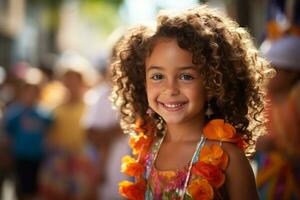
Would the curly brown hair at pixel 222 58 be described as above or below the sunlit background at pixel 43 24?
above

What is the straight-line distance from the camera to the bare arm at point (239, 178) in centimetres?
331

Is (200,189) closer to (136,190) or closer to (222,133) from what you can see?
(222,133)

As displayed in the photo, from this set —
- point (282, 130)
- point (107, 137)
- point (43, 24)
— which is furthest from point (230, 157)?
point (43, 24)

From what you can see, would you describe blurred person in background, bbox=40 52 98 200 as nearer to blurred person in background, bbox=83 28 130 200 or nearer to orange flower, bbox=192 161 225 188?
blurred person in background, bbox=83 28 130 200

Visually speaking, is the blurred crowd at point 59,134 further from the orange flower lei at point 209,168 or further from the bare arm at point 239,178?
the bare arm at point 239,178

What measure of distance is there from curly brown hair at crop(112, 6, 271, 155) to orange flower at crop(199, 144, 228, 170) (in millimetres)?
207

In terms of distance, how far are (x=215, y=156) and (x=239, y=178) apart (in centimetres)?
14

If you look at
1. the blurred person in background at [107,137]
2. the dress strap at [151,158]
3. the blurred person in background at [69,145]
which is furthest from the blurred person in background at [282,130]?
the blurred person in background at [69,145]

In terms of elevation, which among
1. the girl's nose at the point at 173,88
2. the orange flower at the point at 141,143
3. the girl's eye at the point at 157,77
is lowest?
the orange flower at the point at 141,143

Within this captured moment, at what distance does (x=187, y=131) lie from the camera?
3543mm

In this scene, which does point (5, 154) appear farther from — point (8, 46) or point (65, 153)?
point (8, 46)

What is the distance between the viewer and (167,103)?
11.4 ft

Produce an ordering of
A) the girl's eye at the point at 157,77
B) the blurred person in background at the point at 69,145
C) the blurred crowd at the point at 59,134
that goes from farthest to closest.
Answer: the blurred person in background at the point at 69,145
the blurred crowd at the point at 59,134
the girl's eye at the point at 157,77

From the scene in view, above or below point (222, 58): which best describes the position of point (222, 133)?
below
